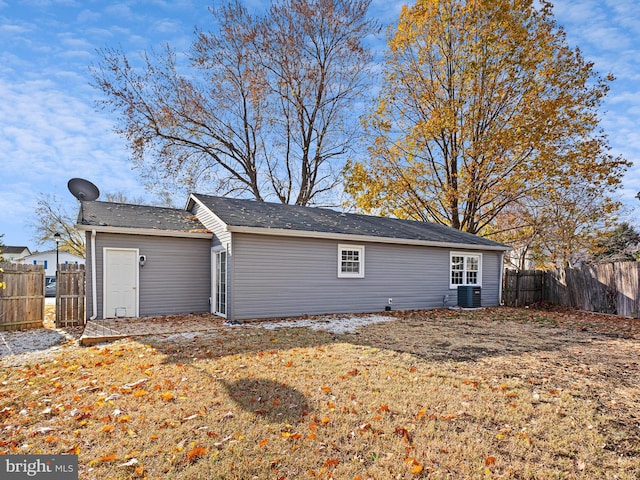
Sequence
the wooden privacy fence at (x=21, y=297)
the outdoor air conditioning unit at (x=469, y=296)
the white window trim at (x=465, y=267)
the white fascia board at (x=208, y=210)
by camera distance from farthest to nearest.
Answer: the white window trim at (x=465, y=267) < the outdoor air conditioning unit at (x=469, y=296) < the white fascia board at (x=208, y=210) < the wooden privacy fence at (x=21, y=297)

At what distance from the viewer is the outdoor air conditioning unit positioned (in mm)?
13508

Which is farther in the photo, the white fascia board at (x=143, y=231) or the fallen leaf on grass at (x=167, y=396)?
the white fascia board at (x=143, y=231)

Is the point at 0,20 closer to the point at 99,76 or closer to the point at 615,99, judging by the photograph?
the point at 99,76

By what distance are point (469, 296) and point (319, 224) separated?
6.36 meters

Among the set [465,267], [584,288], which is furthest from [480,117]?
[584,288]

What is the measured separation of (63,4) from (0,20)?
1447mm

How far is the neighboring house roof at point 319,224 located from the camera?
10102 mm

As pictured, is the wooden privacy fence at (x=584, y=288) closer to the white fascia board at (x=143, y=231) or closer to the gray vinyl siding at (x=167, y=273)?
the gray vinyl siding at (x=167, y=273)

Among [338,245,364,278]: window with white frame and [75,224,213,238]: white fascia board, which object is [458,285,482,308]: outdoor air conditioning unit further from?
[75,224,213,238]: white fascia board

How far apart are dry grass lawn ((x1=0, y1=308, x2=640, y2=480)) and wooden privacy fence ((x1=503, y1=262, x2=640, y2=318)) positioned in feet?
24.5

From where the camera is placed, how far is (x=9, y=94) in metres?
8.66

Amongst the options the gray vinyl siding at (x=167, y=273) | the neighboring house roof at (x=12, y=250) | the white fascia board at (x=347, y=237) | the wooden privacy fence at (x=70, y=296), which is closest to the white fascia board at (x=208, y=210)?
the white fascia board at (x=347, y=237)

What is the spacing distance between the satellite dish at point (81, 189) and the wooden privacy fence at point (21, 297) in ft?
10.1

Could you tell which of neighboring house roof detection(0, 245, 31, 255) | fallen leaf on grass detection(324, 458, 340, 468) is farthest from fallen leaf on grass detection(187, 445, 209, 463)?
neighboring house roof detection(0, 245, 31, 255)
